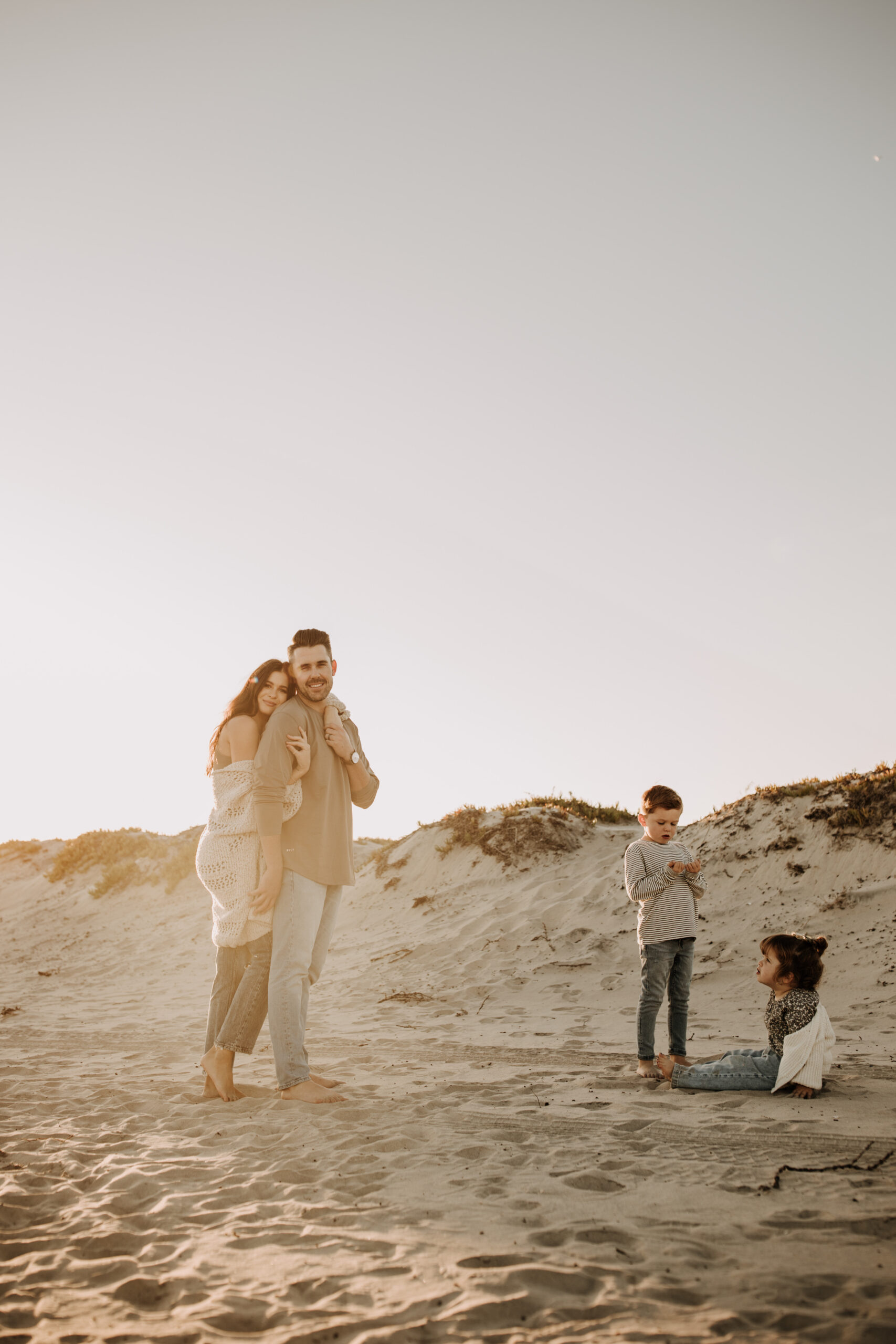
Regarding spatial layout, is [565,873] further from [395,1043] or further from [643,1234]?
[643,1234]

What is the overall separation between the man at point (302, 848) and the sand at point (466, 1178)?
407 millimetres

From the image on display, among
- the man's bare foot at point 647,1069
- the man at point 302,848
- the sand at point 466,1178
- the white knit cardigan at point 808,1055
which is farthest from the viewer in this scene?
the man's bare foot at point 647,1069

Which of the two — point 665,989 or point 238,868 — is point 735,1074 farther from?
point 238,868

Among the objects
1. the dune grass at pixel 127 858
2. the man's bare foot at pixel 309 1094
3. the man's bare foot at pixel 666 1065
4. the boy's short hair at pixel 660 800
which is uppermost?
the boy's short hair at pixel 660 800

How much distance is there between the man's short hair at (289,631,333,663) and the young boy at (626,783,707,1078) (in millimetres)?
2316

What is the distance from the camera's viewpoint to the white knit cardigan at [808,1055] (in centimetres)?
409

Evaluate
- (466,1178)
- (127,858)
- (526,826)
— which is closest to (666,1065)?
(466,1178)

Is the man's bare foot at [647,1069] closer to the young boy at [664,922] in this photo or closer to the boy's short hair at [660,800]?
the young boy at [664,922]

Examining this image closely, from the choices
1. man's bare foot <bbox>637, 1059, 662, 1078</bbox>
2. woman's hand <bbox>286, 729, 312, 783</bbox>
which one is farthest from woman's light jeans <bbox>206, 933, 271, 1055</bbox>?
man's bare foot <bbox>637, 1059, 662, 1078</bbox>

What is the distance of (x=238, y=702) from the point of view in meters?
4.84

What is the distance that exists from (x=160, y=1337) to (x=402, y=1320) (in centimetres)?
63

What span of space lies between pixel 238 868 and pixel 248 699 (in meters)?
1.03

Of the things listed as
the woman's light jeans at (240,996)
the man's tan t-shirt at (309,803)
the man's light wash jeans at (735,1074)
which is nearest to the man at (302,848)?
the man's tan t-shirt at (309,803)

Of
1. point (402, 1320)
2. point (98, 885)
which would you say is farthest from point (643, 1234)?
point (98, 885)
